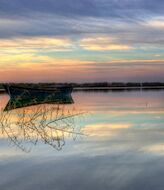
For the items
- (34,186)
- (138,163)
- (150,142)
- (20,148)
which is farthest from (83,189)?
(150,142)

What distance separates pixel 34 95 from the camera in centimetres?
3459

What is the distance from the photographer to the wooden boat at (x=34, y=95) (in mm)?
31859

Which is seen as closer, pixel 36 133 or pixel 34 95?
pixel 36 133

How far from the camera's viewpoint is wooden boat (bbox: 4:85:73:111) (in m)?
31.9

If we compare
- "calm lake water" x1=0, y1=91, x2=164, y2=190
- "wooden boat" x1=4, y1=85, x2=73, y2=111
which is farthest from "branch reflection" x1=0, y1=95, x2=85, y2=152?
"wooden boat" x1=4, y1=85, x2=73, y2=111

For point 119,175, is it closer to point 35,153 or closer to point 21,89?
point 35,153

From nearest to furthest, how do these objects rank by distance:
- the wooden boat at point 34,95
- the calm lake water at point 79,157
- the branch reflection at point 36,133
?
the calm lake water at point 79,157 → the branch reflection at point 36,133 → the wooden boat at point 34,95

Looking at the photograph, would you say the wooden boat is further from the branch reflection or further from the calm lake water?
the calm lake water

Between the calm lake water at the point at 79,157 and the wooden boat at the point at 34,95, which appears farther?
the wooden boat at the point at 34,95

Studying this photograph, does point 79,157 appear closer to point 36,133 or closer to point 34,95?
point 36,133

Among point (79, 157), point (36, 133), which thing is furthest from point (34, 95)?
point (79, 157)

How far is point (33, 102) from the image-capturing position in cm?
3406

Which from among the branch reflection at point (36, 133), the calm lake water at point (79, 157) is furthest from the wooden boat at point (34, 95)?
the calm lake water at point (79, 157)

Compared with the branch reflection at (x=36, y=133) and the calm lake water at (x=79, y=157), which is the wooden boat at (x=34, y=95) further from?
the calm lake water at (x=79, y=157)
